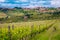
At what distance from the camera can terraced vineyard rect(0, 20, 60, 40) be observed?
4.36 meters

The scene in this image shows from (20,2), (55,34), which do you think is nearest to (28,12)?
(20,2)

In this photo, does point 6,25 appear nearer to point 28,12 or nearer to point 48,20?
point 28,12

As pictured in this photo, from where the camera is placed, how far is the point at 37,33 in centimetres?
445

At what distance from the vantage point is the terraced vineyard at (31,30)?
4.36 metres

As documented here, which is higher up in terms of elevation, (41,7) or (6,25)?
(41,7)

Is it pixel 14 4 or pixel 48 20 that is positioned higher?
pixel 14 4

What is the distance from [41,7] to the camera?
4.61m

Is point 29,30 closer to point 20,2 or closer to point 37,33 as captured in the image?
point 37,33

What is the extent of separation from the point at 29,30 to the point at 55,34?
2.30 feet

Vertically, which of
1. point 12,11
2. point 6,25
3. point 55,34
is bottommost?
point 55,34

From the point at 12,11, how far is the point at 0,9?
328 millimetres

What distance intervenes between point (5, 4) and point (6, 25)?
23.3 inches

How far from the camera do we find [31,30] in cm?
448

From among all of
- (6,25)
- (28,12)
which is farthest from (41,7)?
(6,25)
